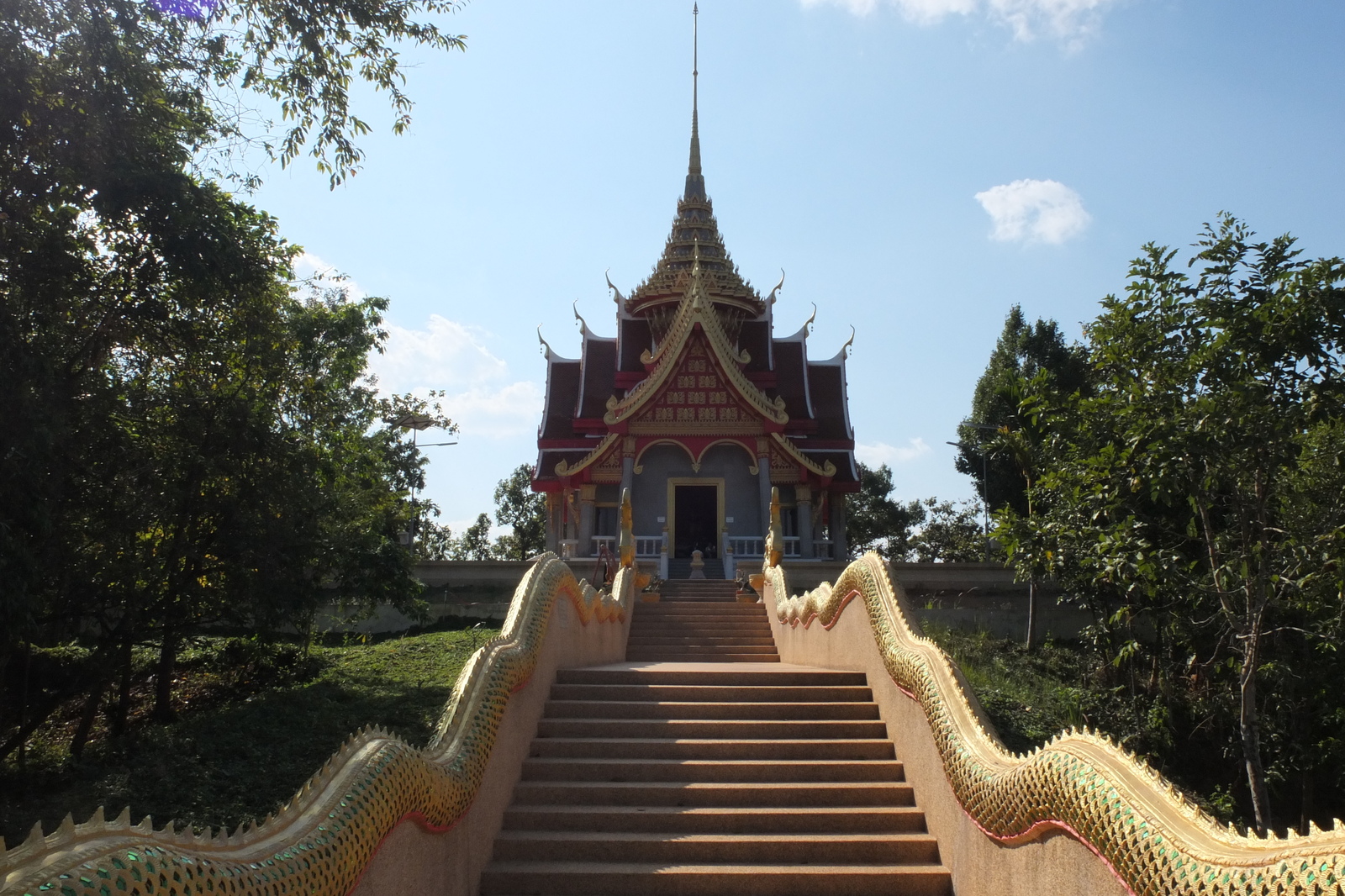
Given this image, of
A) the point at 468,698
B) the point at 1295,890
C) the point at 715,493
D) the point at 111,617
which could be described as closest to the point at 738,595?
the point at 715,493

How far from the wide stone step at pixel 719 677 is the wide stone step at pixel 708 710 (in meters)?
0.40

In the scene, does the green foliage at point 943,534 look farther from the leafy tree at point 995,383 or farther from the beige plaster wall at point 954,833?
the beige plaster wall at point 954,833

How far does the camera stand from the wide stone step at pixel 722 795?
652cm

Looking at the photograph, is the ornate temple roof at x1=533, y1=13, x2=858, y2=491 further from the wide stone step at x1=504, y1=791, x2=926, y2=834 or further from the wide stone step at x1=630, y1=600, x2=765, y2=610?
the wide stone step at x1=504, y1=791, x2=926, y2=834

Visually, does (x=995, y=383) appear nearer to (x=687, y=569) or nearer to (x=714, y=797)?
(x=687, y=569)

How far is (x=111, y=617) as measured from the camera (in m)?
8.78

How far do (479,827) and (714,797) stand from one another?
1564 mm

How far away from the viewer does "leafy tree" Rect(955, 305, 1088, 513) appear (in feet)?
77.3

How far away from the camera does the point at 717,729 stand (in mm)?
7547

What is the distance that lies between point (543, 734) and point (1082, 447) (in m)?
5.07

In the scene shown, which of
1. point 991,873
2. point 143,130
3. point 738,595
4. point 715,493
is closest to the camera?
point 991,873

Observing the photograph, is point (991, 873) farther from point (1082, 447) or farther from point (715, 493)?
point (715, 493)

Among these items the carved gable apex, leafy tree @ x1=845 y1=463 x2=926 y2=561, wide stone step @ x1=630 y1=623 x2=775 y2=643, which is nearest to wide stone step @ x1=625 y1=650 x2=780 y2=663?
wide stone step @ x1=630 y1=623 x2=775 y2=643

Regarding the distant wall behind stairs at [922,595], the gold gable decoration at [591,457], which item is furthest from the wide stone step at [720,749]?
the gold gable decoration at [591,457]
